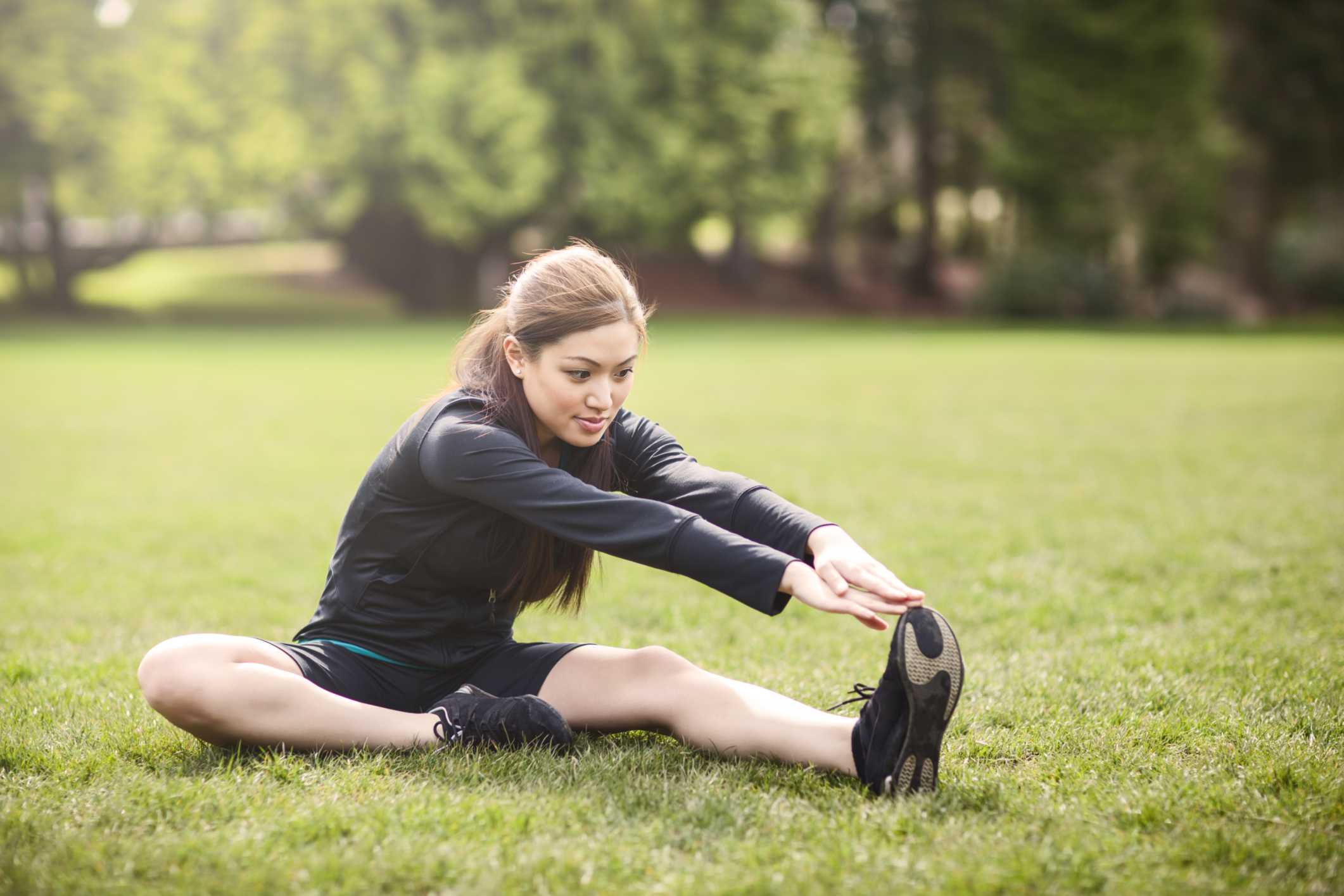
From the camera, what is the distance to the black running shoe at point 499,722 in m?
3.24

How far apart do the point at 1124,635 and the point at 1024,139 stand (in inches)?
1155

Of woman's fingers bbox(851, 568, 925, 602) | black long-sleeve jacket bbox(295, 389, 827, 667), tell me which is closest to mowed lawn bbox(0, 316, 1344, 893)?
black long-sleeve jacket bbox(295, 389, 827, 667)

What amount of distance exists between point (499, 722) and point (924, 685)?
1.21 metres

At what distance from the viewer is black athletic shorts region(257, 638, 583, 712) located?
3.31m

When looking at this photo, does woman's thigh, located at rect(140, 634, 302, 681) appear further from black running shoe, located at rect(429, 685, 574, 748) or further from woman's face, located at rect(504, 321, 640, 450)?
woman's face, located at rect(504, 321, 640, 450)

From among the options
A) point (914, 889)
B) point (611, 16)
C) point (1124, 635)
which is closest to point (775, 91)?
point (611, 16)

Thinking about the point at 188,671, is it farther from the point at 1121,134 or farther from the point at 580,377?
the point at 1121,134

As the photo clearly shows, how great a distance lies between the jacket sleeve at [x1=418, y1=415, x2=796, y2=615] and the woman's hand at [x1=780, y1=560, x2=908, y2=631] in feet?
0.10

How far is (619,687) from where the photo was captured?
337 cm

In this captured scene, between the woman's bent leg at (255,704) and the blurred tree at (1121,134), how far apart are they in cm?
3014

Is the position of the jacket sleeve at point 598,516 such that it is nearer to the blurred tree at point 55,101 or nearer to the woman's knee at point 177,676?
the woman's knee at point 177,676

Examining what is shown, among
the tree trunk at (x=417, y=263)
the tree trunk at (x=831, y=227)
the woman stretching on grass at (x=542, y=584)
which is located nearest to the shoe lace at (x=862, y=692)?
the woman stretching on grass at (x=542, y=584)

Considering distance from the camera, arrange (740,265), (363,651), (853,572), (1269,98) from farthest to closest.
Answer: (740,265)
(1269,98)
(363,651)
(853,572)

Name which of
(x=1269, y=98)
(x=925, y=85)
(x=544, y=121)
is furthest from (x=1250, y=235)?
(x=544, y=121)
